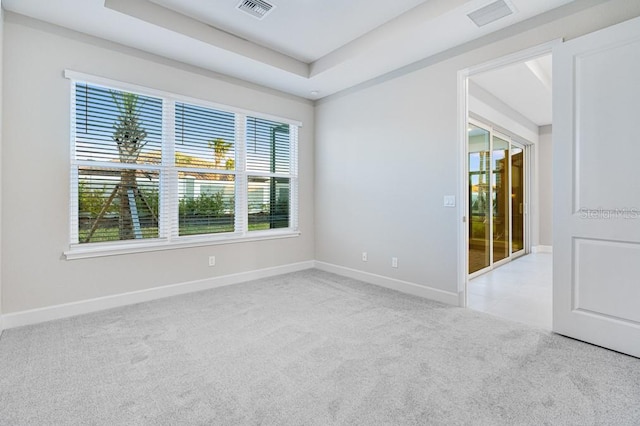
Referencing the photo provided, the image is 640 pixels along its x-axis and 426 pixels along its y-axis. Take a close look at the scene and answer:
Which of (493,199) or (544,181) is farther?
(544,181)

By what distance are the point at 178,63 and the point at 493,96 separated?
458cm

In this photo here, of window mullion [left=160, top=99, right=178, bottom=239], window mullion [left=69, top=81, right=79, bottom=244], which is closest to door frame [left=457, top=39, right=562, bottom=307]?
window mullion [left=160, top=99, right=178, bottom=239]

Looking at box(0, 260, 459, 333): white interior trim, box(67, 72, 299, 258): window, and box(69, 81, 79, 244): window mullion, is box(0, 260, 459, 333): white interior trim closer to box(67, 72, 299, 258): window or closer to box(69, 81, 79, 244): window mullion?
box(67, 72, 299, 258): window

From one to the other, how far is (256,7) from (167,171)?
203cm

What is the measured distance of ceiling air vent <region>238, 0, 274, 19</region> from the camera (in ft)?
9.44

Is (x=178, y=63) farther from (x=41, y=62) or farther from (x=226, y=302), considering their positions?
(x=226, y=302)

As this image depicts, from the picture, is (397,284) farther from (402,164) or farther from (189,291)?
(189,291)

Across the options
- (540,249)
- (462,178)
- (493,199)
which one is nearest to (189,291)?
(462,178)

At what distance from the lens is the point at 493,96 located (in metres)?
4.91

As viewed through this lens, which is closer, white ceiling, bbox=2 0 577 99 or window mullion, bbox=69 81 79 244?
white ceiling, bbox=2 0 577 99

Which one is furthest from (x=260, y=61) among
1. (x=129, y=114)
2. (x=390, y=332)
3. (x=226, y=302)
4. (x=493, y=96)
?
(x=493, y=96)

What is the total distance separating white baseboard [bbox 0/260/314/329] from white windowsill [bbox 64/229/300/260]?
46 cm

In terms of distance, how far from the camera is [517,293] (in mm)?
3891

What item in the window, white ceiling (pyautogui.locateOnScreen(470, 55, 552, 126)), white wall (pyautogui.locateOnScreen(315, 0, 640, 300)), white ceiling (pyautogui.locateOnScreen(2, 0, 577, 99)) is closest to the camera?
white ceiling (pyautogui.locateOnScreen(2, 0, 577, 99))
